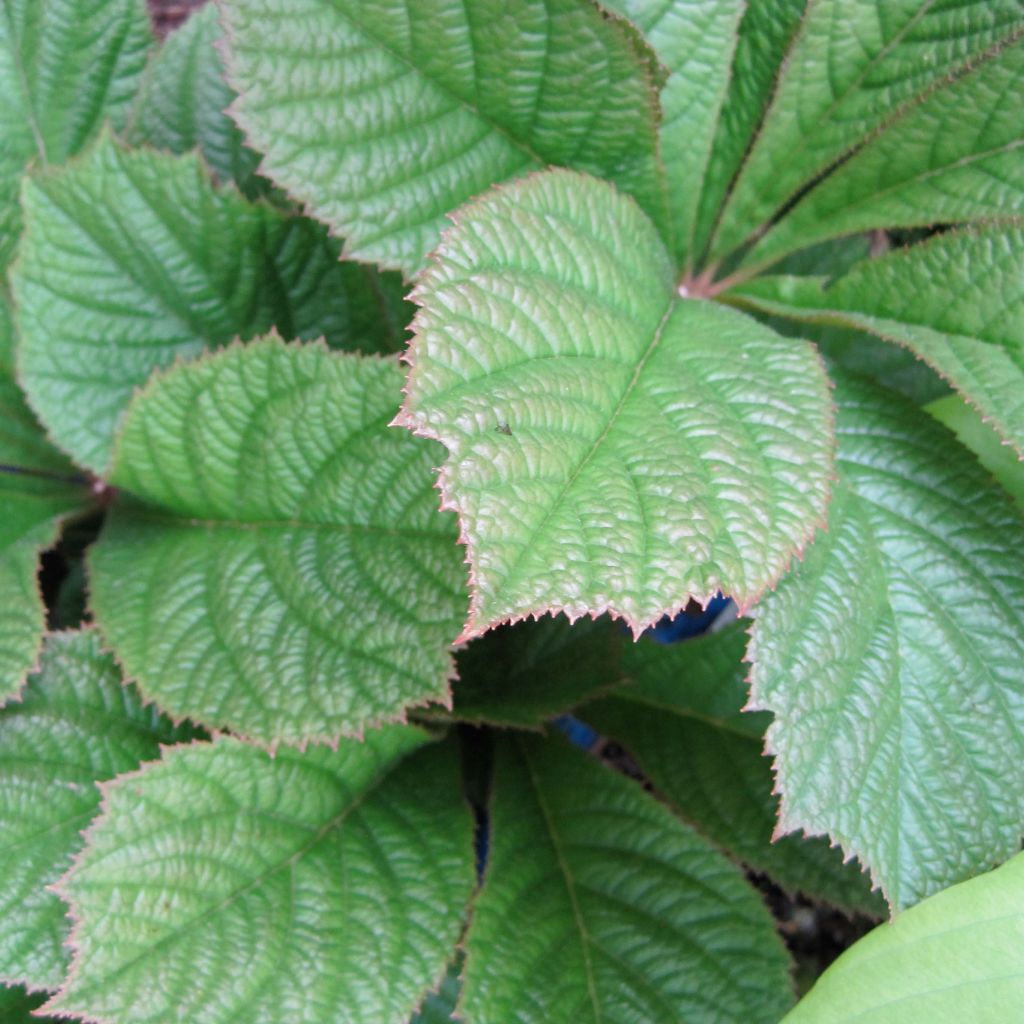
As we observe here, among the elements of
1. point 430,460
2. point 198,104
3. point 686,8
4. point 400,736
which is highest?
point 686,8

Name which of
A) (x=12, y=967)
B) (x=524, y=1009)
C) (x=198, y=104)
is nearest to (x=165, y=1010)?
(x=12, y=967)

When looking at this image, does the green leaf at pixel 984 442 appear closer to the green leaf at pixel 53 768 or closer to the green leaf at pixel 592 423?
the green leaf at pixel 592 423

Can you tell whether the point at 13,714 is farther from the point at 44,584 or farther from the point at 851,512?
the point at 851,512

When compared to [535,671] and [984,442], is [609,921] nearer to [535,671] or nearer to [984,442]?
[535,671]

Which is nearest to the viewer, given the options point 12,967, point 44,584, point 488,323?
point 488,323

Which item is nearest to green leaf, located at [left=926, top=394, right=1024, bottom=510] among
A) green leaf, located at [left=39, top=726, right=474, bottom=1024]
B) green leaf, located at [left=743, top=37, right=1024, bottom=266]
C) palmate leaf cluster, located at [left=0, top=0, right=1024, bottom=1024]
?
palmate leaf cluster, located at [left=0, top=0, right=1024, bottom=1024]

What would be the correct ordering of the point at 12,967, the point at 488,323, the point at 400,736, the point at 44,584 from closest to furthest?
1. the point at 488,323
2. the point at 12,967
3. the point at 400,736
4. the point at 44,584

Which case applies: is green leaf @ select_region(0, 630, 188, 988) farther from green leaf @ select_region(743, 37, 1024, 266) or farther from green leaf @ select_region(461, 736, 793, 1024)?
green leaf @ select_region(743, 37, 1024, 266)

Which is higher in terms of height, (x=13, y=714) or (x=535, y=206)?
(x=535, y=206)
